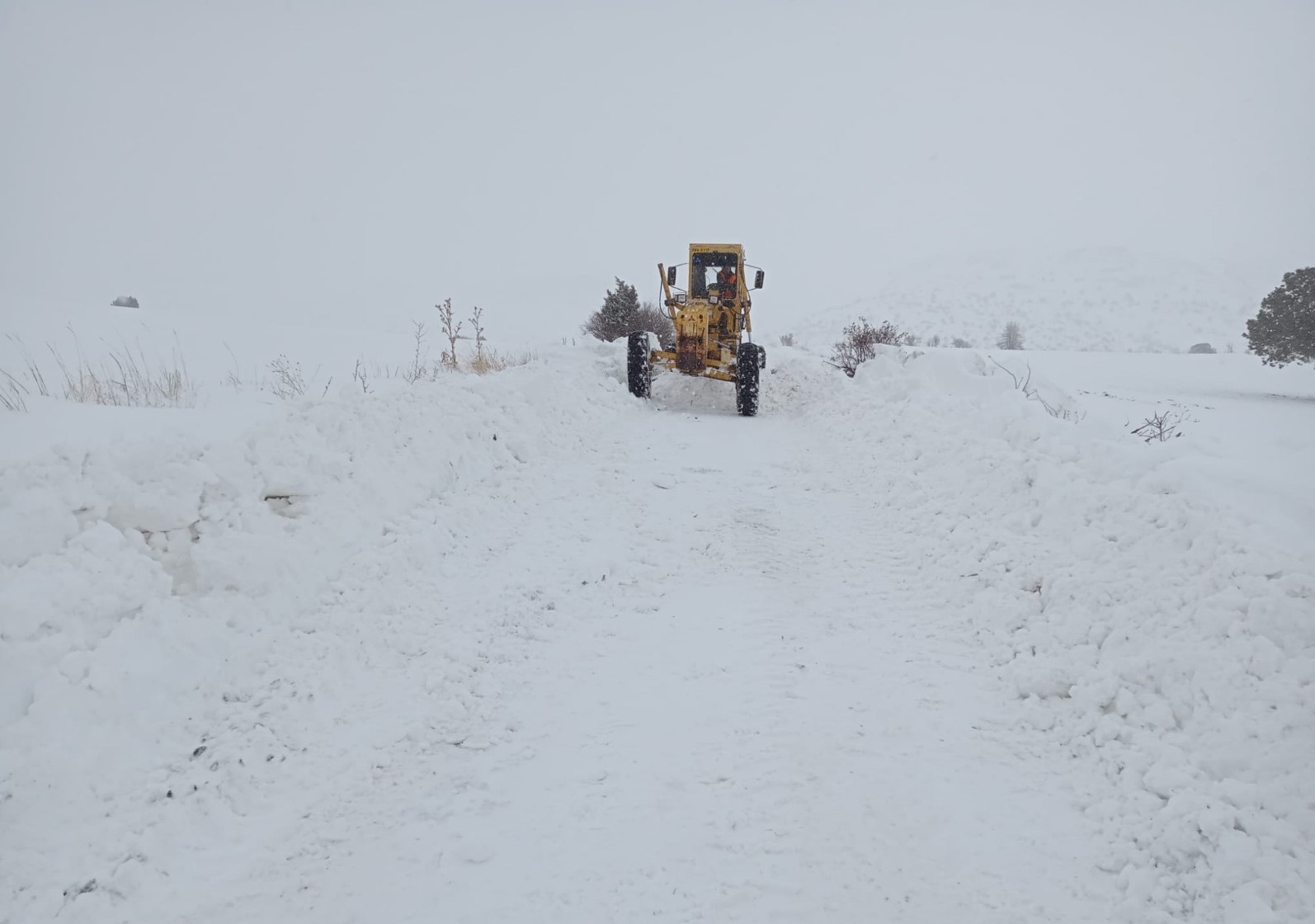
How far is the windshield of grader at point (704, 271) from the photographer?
44.2 feet

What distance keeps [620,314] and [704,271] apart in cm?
737

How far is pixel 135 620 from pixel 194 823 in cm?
105

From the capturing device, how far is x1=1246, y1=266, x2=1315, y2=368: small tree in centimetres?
1487

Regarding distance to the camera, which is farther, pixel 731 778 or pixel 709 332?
pixel 709 332

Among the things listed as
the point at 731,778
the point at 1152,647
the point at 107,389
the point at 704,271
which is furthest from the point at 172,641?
the point at 704,271

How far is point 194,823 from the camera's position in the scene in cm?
278

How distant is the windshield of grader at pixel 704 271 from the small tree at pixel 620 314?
6.75 m

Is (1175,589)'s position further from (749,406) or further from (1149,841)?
(749,406)

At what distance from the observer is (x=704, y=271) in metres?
13.6

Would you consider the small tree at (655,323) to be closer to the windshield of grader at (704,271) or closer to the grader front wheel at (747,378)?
the windshield of grader at (704,271)

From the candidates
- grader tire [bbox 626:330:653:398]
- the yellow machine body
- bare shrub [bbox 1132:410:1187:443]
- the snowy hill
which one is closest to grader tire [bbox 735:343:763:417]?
the yellow machine body

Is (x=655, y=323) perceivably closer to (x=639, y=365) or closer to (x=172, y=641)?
(x=639, y=365)

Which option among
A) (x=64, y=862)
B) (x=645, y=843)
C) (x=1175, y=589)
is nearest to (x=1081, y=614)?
(x=1175, y=589)

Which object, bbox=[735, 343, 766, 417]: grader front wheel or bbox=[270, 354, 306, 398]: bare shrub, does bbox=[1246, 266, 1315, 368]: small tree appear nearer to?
bbox=[735, 343, 766, 417]: grader front wheel
